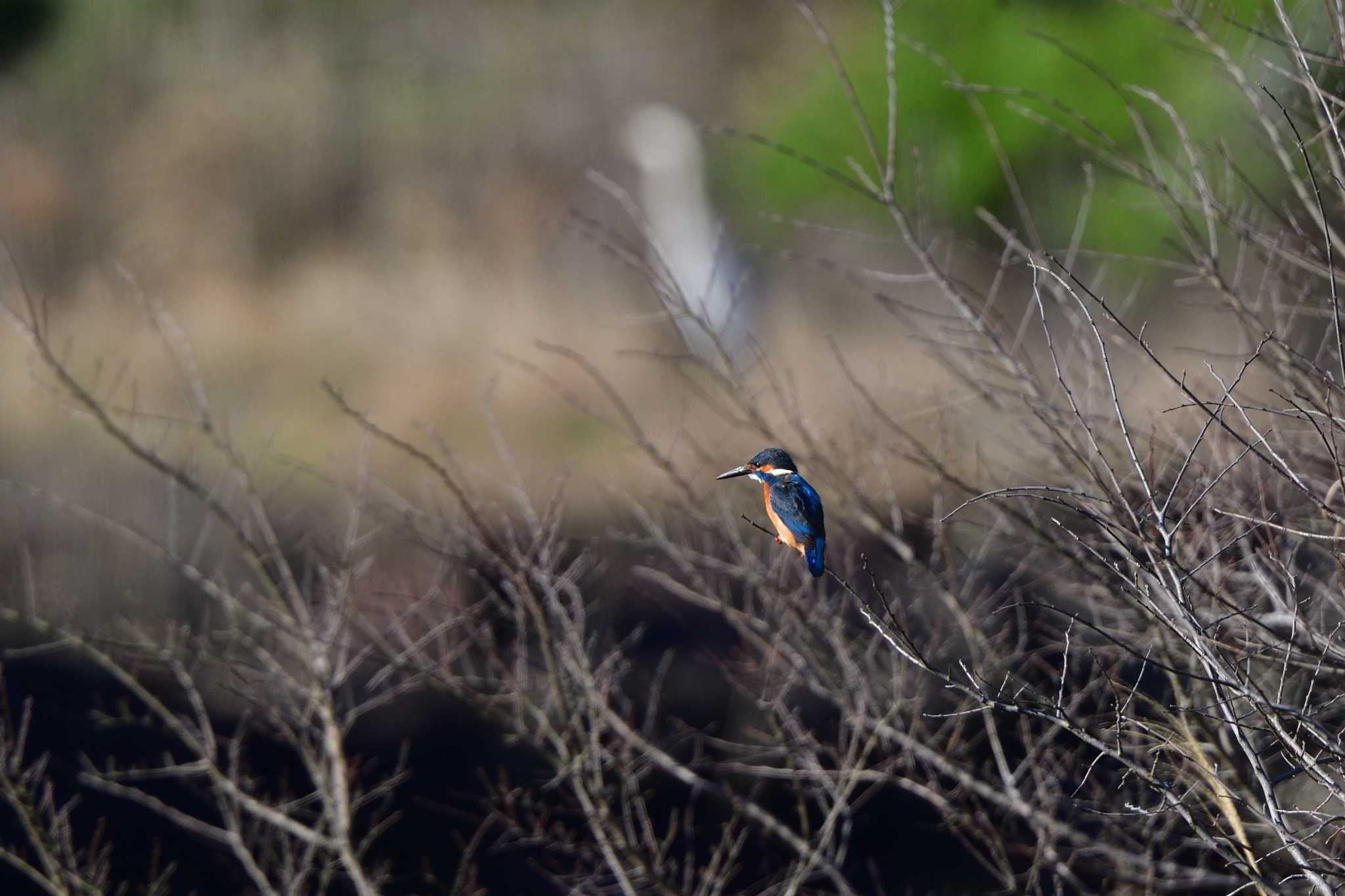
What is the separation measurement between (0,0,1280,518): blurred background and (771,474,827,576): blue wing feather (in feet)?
11.3

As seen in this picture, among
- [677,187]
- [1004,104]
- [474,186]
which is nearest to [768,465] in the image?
[1004,104]

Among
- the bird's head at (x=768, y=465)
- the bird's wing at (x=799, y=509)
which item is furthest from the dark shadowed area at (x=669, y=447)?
the bird's head at (x=768, y=465)

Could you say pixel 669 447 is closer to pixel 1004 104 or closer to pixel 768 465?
pixel 768 465

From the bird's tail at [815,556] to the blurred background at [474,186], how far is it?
11.5 feet

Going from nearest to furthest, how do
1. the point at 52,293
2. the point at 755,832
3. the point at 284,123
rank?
1. the point at 755,832
2. the point at 52,293
3. the point at 284,123

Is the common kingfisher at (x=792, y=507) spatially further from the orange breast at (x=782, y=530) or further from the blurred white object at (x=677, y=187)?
the blurred white object at (x=677, y=187)

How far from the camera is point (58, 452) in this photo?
13.2 metres

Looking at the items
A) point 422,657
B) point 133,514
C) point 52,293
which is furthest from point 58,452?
point 422,657

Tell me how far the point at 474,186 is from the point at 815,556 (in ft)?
60.9

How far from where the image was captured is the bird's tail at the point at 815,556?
3.09 metres

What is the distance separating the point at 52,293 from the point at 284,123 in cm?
590

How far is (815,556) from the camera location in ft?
10.4

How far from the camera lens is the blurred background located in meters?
12.6

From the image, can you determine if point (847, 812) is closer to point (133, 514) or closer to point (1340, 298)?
point (1340, 298)
